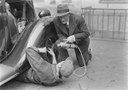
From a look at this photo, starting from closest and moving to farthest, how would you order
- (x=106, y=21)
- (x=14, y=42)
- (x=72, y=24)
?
1. (x=14, y=42)
2. (x=72, y=24)
3. (x=106, y=21)

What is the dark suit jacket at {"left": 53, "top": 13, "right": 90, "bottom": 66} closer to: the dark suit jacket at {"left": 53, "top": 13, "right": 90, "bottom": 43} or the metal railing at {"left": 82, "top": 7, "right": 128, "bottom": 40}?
the dark suit jacket at {"left": 53, "top": 13, "right": 90, "bottom": 43}

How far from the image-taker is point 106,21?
8312 millimetres

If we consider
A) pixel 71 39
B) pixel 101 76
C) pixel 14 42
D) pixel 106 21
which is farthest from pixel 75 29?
pixel 106 21

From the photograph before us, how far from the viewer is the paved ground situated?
3.90 metres

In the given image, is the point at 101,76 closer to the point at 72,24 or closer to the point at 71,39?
the point at 71,39

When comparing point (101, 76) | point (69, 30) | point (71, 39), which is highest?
point (69, 30)

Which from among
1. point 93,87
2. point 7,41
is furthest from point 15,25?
point 93,87

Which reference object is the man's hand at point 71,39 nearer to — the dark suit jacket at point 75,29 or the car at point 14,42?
the dark suit jacket at point 75,29

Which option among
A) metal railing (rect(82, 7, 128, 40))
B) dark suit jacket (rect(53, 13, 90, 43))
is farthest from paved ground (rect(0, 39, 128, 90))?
metal railing (rect(82, 7, 128, 40))

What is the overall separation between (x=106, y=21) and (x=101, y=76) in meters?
4.31

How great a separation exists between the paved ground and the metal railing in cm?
193

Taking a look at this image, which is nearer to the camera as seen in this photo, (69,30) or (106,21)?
(69,30)

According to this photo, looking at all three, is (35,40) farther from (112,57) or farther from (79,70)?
(112,57)

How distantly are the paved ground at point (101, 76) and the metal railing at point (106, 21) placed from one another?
1.93 m
